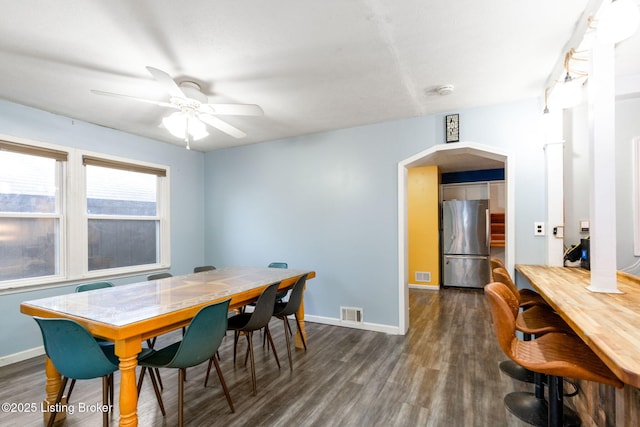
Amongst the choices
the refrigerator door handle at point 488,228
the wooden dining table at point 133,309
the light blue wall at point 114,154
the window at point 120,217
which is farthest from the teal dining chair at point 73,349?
the refrigerator door handle at point 488,228

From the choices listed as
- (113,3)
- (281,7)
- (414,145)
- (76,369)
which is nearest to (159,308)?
(76,369)

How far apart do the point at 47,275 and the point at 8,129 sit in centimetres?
155

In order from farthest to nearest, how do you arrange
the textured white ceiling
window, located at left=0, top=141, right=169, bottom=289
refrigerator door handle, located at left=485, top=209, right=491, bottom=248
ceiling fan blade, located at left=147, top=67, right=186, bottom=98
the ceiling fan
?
refrigerator door handle, located at left=485, top=209, right=491, bottom=248
window, located at left=0, top=141, right=169, bottom=289
the ceiling fan
ceiling fan blade, located at left=147, top=67, right=186, bottom=98
the textured white ceiling

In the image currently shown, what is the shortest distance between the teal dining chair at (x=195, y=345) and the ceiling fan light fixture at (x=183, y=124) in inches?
59.6

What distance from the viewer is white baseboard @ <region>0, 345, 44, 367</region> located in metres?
2.98

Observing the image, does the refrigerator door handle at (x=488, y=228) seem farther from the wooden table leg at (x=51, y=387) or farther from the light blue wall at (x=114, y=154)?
the wooden table leg at (x=51, y=387)

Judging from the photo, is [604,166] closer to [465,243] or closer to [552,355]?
[552,355]

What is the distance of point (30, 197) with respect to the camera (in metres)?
3.22

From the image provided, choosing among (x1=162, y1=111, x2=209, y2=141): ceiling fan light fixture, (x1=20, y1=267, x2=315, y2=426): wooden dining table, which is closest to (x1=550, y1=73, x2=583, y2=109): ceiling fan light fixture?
(x1=20, y1=267, x2=315, y2=426): wooden dining table

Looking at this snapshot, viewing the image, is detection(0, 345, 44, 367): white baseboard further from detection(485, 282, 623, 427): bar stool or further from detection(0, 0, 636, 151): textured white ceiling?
detection(485, 282, 623, 427): bar stool

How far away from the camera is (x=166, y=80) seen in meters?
2.04

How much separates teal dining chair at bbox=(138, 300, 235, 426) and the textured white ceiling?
176 centimetres

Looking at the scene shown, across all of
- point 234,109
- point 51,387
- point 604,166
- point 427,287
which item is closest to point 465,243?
point 427,287

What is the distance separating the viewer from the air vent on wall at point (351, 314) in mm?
3932
